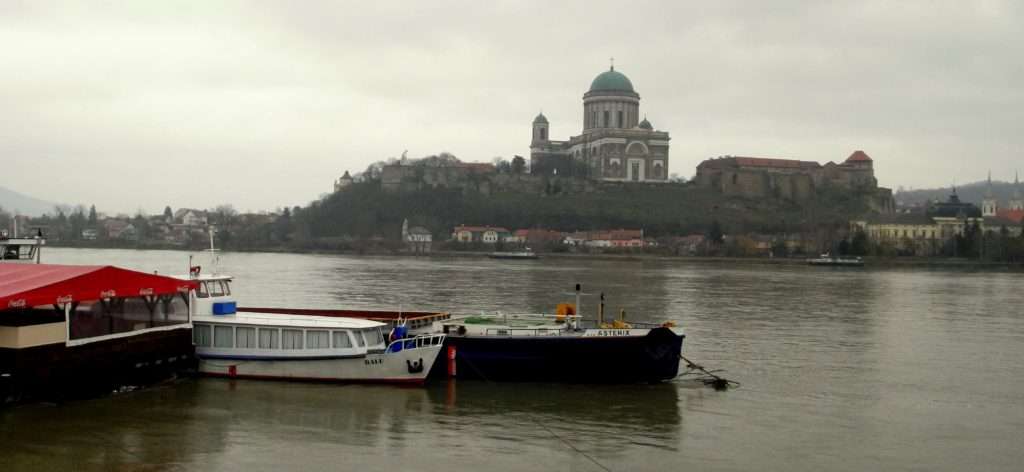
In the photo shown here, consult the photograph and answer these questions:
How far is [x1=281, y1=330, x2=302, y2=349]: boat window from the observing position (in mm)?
21703

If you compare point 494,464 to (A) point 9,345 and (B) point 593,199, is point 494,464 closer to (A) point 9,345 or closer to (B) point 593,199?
(A) point 9,345

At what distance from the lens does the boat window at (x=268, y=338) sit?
21.9m

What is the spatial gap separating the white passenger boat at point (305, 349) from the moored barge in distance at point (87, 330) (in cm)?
67

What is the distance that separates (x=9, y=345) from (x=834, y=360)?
2152cm

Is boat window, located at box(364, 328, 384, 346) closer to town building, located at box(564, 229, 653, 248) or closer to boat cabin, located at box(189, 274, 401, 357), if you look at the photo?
boat cabin, located at box(189, 274, 401, 357)

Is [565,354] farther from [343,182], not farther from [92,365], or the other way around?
[343,182]

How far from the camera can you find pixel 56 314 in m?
19.0

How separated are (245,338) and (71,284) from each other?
456 cm

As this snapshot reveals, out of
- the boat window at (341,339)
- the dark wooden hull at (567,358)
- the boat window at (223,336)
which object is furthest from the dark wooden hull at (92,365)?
the dark wooden hull at (567,358)

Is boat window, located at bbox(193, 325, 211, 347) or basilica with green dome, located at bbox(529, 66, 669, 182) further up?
basilica with green dome, located at bbox(529, 66, 669, 182)

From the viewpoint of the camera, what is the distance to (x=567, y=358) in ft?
72.5

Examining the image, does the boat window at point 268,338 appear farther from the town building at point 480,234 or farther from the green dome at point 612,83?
the green dome at point 612,83

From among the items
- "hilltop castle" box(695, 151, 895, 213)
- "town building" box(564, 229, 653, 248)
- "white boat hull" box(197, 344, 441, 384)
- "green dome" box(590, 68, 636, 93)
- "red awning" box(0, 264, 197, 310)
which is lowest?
"white boat hull" box(197, 344, 441, 384)

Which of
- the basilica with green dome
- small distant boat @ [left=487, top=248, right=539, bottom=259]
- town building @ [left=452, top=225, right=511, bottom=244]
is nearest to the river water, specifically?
small distant boat @ [left=487, top=248, right=539, bottom=259]
